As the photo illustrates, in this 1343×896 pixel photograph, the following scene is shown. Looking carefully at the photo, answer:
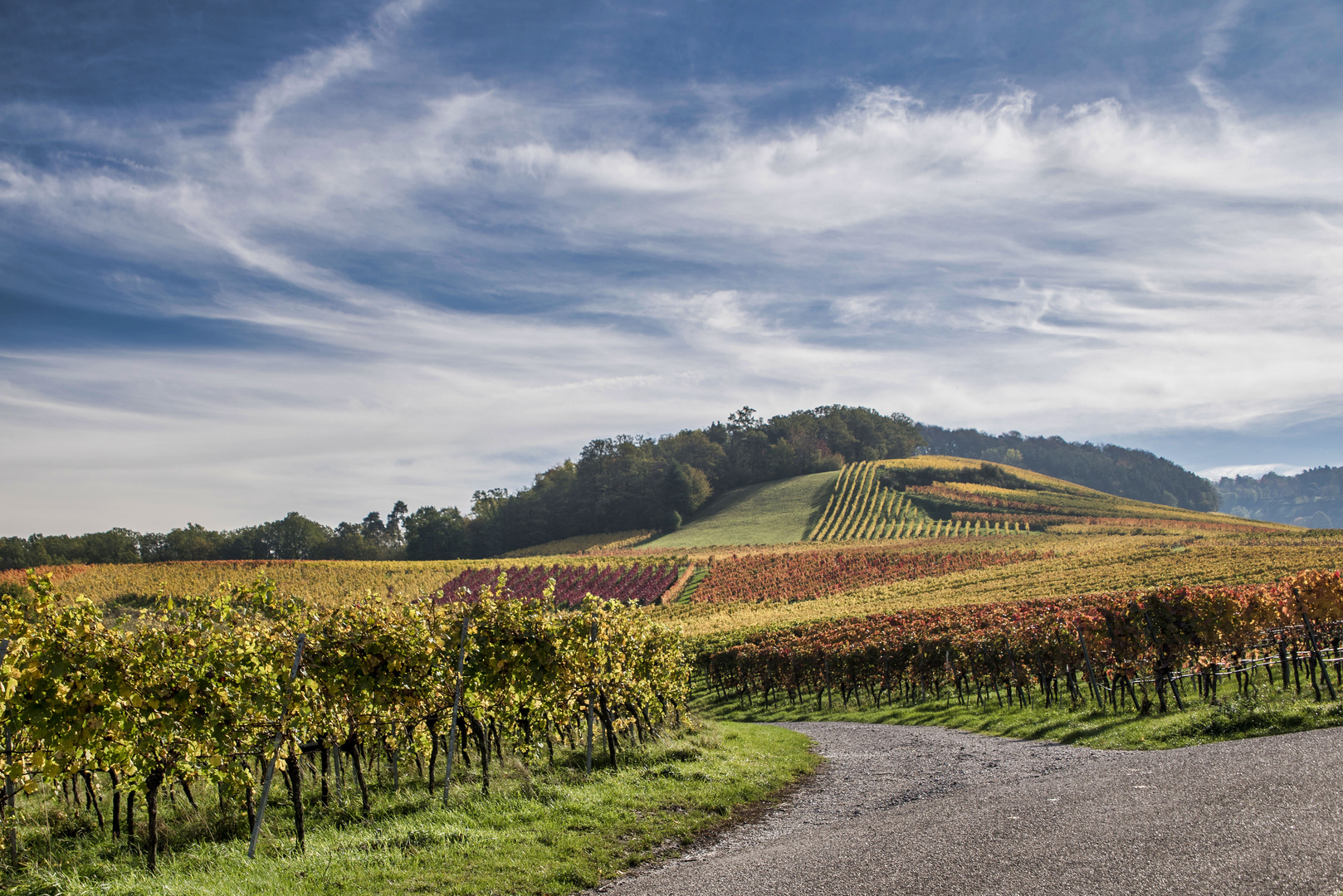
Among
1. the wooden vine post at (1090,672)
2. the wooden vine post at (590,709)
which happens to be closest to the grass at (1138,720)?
the wooden vine post at (1090,672)

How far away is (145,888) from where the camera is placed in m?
6.55

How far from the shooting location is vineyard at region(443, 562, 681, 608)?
59156mm

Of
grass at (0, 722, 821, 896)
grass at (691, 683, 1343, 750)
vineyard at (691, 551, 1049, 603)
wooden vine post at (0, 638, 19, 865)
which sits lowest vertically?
vineyard at (691, 551, 1049, 603)

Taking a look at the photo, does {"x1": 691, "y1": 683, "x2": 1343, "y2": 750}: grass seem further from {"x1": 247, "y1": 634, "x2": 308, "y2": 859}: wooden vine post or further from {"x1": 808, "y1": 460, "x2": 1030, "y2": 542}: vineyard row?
{"x1": 808, "y1": 460, "x2": 1030, "y2": 542}: vineyard row

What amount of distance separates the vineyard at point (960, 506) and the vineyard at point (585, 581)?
2780 cm

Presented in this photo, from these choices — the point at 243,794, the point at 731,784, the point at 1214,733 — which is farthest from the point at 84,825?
the point at 1214,733

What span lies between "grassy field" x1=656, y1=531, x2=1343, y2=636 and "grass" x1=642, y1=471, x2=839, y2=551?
33663 millimetres

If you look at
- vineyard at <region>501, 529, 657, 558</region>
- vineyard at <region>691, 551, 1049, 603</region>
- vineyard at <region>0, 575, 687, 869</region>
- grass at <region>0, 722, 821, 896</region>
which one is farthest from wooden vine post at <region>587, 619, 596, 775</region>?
vineyard at <region>501, 529, 657, 558</region>

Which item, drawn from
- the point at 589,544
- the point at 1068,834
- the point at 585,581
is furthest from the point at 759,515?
the point at 1068,834

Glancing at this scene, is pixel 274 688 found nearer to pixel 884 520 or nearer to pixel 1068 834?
pixel 1068 834

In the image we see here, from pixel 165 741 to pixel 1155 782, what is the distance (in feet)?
37.6

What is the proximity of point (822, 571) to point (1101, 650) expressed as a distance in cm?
4322

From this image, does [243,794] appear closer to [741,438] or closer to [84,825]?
[84,825]

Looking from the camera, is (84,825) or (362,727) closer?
(84,825)
